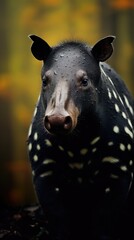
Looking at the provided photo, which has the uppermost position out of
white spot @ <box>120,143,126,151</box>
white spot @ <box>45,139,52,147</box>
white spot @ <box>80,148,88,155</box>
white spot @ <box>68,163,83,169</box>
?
white spot @ <box>45,139,52,147</box>

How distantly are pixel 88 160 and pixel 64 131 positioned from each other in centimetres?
59

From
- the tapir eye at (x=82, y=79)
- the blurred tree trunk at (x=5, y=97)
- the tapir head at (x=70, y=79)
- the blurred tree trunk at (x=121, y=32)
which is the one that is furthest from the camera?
the blurred tree trunk at (x=5, y=97)

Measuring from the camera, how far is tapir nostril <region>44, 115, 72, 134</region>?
3.02 m

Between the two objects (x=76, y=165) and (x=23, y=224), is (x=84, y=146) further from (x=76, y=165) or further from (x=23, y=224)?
(x=23, y=224)

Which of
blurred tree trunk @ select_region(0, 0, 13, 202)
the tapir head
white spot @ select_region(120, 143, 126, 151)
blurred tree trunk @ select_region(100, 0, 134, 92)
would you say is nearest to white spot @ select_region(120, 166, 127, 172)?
white spot @ select_region(120, 143, 126, 151)

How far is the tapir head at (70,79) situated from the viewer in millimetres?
3131

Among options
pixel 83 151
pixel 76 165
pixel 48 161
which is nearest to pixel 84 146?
pixel 83 151

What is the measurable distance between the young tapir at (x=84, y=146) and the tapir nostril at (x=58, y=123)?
171mm

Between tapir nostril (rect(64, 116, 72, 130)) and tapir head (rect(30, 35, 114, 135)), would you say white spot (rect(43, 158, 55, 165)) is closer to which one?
tapir head (rect(30, 35, 114, 135))

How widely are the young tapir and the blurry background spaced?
2.21 metres

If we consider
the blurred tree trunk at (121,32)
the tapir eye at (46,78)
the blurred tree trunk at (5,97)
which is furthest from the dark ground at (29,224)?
the blurred tree trunk at (121,32)

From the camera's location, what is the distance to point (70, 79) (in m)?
3.34

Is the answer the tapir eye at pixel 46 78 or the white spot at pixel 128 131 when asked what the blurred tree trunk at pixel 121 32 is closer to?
the white spot at pixel 128 131

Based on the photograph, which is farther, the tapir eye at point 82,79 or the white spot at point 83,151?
the white spot at point 83,151
